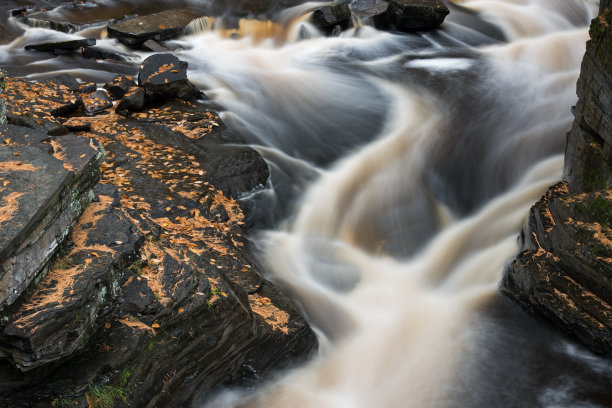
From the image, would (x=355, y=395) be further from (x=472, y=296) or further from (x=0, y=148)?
(x=0, y=148)

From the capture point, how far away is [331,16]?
12836 mm

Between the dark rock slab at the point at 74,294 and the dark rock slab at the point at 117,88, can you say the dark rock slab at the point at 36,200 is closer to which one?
the dark rock slab at the point at 74,294

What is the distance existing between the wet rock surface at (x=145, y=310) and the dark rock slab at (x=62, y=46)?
5.33 metres

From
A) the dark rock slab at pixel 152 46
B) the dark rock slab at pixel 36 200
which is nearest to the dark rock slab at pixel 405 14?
the dark rock slab at pixel 152 46

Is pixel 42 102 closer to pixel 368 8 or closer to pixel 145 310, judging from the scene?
pixel 145 310

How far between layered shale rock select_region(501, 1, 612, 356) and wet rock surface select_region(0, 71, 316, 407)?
2.38 m

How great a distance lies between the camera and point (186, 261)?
4879 mm

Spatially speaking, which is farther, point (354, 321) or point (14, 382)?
point (354, 321)

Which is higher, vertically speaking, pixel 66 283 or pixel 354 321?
pixel 66 283

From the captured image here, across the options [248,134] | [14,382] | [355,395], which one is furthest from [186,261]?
[248,134]

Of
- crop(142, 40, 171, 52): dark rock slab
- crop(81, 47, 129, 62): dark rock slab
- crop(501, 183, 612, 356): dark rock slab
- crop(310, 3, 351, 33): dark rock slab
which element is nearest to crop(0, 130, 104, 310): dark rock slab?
crop(501, 183, 612, 356): dark rock slab

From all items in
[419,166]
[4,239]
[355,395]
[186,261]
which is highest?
[4,239]

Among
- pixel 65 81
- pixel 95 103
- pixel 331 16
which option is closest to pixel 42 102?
pixel 95 103

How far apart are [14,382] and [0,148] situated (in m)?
1.79
